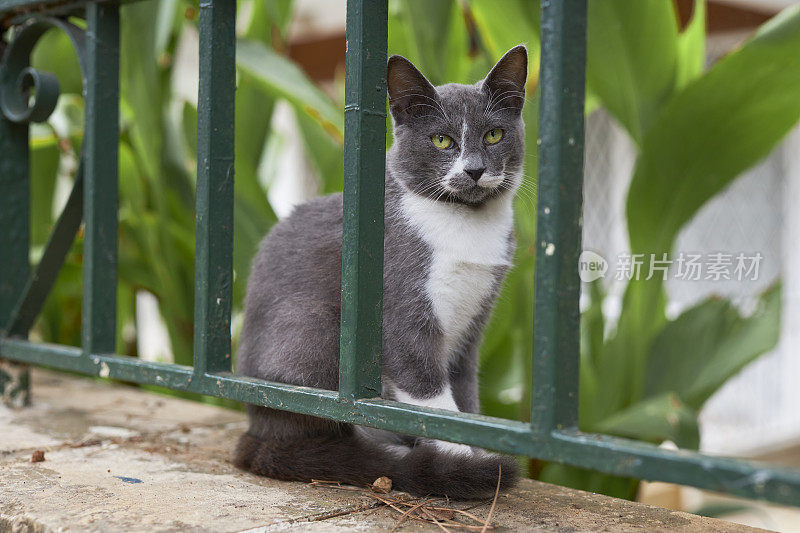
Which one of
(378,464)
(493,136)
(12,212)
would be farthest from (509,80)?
(12,212)

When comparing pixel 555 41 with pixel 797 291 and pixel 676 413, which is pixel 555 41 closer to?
pixel 676 413

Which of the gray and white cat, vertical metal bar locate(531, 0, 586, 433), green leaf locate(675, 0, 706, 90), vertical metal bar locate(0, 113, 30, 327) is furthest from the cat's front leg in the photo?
green leaf locate(675, 0, 706, 90)

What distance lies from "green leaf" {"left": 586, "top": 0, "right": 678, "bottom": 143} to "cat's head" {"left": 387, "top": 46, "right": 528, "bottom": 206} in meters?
0.61

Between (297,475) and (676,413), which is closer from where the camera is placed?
(297,475)

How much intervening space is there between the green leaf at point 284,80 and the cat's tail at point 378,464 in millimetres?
750

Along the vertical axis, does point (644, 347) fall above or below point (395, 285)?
below

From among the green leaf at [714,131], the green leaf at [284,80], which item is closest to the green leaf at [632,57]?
the green leaf at [714,131]

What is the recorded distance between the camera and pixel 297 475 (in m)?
1.09

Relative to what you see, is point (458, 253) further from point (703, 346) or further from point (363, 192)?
point (703, 346)

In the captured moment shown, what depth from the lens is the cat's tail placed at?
971 millimetres

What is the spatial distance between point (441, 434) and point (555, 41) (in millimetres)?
459

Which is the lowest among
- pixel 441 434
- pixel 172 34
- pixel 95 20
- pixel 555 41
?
pixel 441 434

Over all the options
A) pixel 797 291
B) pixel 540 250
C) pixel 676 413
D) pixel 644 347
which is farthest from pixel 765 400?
pixel 540 250

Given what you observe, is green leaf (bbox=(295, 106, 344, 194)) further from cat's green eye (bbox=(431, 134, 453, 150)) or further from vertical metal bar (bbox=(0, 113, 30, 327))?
cat's green eye (bbox=(431, 134, 453, 150))
